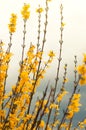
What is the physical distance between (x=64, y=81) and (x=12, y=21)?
1.51 metres

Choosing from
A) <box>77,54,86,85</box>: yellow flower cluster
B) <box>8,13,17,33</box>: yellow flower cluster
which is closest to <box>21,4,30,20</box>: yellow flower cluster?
<box>8,13,17,33</box>: yellow flower cluster

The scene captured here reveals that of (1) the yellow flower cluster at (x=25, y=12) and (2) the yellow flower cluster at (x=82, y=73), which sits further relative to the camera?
(1) the yellow flower cluster at (x=25, y=12)

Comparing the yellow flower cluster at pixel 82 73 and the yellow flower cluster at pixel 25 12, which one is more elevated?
the yellow flower cluster at pixel 25 12

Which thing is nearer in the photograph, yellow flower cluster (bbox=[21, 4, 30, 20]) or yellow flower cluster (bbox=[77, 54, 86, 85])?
yellow flower cluster (bbox=[77, 54, 86, 85])

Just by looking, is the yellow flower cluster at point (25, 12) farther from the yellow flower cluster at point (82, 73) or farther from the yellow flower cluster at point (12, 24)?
the yellow flower cluster at point (82, 73)

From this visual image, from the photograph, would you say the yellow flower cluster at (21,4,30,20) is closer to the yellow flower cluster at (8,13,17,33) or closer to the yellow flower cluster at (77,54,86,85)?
the yellow flower cluster at (8,13,17,33)

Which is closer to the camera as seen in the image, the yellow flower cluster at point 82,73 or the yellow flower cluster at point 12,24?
the yellow flower cluster at point 82,73

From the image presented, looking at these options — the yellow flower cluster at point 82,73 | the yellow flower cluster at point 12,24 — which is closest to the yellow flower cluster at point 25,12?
the yellow flower cluster at point 12,24

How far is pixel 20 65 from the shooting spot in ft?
19.0

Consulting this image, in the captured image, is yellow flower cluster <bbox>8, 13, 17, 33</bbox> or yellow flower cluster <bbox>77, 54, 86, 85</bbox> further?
yellow flower cluster <bbox>8, 13, 17, 33</bbox>

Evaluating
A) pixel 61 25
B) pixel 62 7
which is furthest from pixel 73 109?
pixel 62 7

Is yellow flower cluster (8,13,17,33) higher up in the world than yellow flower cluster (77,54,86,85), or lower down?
higher up

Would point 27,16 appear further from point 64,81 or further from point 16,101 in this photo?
point 16,101

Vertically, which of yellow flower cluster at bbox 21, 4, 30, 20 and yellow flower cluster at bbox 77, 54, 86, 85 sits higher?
yellow flower cluster at bbox 21, 4, 30, 20
